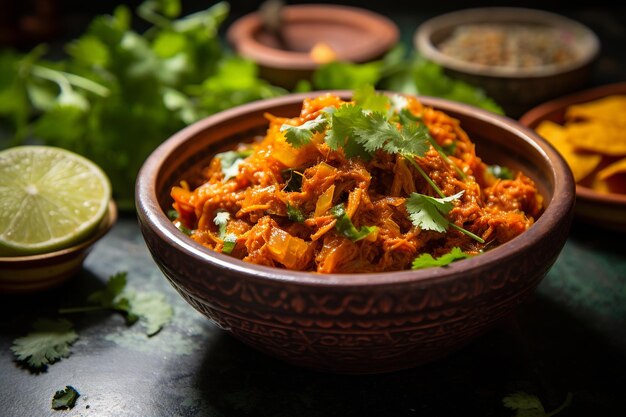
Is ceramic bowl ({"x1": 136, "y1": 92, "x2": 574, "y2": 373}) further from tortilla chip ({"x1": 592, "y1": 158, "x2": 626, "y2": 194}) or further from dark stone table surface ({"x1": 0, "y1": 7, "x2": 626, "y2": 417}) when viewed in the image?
tortilla chip ({"x1": 592, "y1": 158, "x2": 626, "y2": 194})

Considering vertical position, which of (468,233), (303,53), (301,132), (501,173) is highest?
(301,132)

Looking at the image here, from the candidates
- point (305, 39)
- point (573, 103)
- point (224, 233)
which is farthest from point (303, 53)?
point (224, 233)

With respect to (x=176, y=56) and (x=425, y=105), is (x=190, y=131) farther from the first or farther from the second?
(x=176, y=56)

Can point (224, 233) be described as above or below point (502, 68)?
above

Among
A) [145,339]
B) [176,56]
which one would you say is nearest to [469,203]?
[145,339]

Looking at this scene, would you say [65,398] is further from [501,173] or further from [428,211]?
[501,173]

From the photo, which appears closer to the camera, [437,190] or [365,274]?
[365,274]
